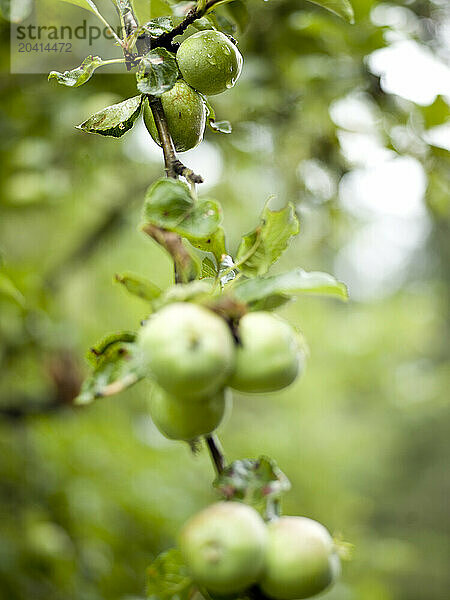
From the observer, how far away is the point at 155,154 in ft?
4.01

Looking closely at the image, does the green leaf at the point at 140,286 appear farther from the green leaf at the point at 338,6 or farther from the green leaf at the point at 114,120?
the green leaf at the point at 338,6

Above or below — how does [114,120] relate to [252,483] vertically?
above

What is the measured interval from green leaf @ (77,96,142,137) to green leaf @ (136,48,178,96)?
2 cm

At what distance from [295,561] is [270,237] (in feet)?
0.48

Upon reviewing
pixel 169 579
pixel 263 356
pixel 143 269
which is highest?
pixel 263 356

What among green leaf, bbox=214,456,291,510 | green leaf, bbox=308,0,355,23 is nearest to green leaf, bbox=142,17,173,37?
green leaf, bbox=308,0,355,23

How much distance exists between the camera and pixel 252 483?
0.92ft

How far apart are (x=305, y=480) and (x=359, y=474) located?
4.72 ft

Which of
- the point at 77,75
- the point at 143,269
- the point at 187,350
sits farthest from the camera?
the point at 143,269

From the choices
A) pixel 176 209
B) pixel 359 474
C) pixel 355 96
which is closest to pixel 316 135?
pixel 355 96

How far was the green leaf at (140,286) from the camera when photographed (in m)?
0.28

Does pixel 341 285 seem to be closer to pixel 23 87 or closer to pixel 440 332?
pixel 23 87

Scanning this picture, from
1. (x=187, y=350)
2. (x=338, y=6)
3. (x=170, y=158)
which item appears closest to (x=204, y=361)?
(x=187, y=350)

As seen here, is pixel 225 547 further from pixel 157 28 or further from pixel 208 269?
pixel 157 28
